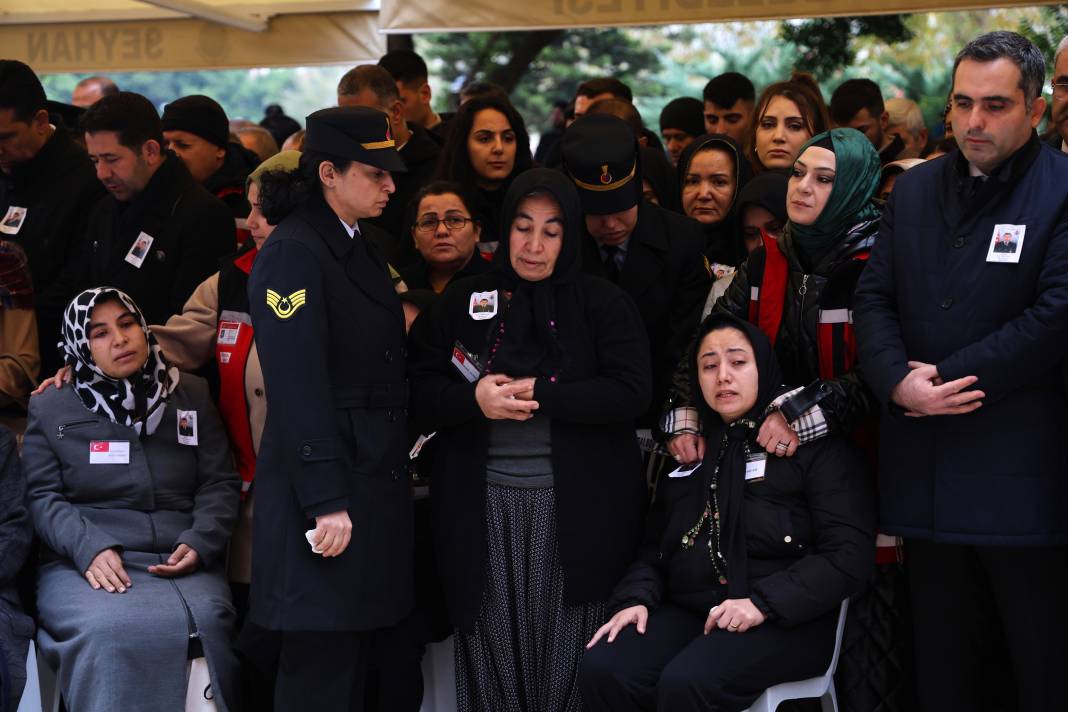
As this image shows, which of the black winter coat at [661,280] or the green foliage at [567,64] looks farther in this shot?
the green foliage at [567,64]

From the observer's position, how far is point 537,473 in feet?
11.3

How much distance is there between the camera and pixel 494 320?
3.52 meters

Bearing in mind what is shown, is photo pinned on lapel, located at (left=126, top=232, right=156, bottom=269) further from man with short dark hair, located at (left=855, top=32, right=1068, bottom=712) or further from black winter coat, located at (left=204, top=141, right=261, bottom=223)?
man with short dark hair, located at (left=855, top=32, right=1068, bottom=712)

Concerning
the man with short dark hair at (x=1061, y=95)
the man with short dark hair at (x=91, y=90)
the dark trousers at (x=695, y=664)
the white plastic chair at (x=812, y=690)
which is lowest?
the white plastic chair at (x=812, y=690)

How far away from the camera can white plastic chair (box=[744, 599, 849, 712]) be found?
3189 millimetres

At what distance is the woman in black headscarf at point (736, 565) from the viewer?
124 inches

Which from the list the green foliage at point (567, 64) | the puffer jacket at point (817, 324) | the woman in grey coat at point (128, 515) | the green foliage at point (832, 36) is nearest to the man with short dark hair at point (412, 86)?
the woman in grey coat at point (128, 515)

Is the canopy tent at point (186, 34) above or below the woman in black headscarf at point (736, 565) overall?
above

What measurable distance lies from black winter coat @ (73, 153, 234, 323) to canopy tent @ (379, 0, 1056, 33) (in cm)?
132

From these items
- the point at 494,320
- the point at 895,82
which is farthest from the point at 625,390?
the point at 895,82

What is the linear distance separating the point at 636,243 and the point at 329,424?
4.16 feet

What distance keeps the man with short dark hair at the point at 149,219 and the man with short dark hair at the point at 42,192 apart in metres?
0.30

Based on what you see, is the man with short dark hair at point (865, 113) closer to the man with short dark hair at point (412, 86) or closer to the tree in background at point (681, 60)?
the man with short dark hair at point (412, 86)

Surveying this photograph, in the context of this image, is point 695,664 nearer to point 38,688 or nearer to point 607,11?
point 38,688
